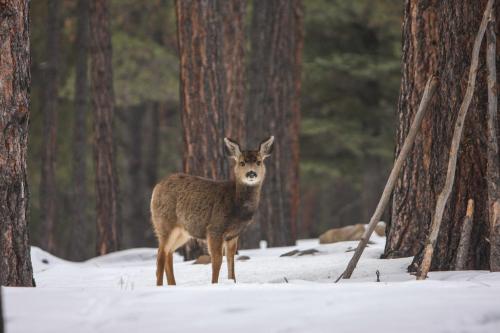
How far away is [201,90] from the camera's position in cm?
1312

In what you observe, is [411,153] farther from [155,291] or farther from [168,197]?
[155,291]

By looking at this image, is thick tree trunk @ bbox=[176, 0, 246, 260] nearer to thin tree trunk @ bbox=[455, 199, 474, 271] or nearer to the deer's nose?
the deer's nose

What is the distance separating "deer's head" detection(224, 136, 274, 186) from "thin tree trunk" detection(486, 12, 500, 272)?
244cm

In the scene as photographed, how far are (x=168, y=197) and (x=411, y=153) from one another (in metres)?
2.80

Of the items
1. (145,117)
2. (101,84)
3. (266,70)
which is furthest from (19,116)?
(145,117)

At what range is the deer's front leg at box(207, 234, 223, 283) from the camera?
8.51 m

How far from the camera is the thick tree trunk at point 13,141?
6.61 m

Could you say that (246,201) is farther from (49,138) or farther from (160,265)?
(49,138)

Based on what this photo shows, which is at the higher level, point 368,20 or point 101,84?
point 368,20

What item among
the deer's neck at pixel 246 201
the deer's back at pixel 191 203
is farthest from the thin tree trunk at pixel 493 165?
the deer's back at pixel 191 203

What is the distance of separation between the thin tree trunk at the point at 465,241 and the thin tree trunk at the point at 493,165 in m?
0.24

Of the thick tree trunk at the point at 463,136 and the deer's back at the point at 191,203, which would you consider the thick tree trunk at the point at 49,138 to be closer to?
the deer's back at the point at 191,203

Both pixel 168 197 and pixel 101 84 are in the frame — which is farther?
pixel 101 84

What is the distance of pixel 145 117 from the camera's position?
33.3 metres
